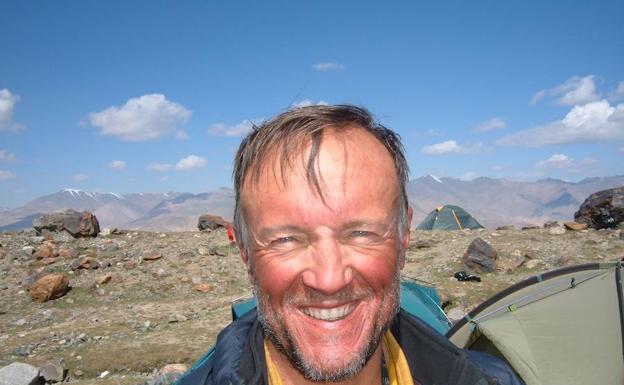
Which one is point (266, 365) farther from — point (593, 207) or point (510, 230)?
point (593, 207)

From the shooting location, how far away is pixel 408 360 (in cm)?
287

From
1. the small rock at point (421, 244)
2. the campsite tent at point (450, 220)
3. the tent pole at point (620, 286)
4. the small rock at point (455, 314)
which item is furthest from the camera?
the campsite tent at point (450, 220)

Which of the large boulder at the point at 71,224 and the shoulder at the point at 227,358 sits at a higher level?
the large boulder at the point at 71,224

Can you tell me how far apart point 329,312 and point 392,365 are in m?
0.82

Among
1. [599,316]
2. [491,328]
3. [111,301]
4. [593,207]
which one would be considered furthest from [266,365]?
[593,207]

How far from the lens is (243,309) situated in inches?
311

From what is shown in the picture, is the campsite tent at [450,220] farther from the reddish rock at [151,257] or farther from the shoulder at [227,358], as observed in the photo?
the shoulder at [227,358]

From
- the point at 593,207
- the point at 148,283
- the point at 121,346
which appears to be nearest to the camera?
the point at 121,346

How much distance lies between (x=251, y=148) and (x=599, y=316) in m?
5.54

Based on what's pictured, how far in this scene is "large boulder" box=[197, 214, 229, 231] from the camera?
20.9m

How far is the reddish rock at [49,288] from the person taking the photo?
39.0 feet

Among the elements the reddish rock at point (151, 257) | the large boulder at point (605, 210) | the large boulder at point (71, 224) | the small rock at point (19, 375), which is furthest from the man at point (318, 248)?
the large boulder at point (605, 210)

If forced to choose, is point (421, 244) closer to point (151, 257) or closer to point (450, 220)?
point (450, 220)

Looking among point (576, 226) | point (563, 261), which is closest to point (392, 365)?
point (563, 261)
